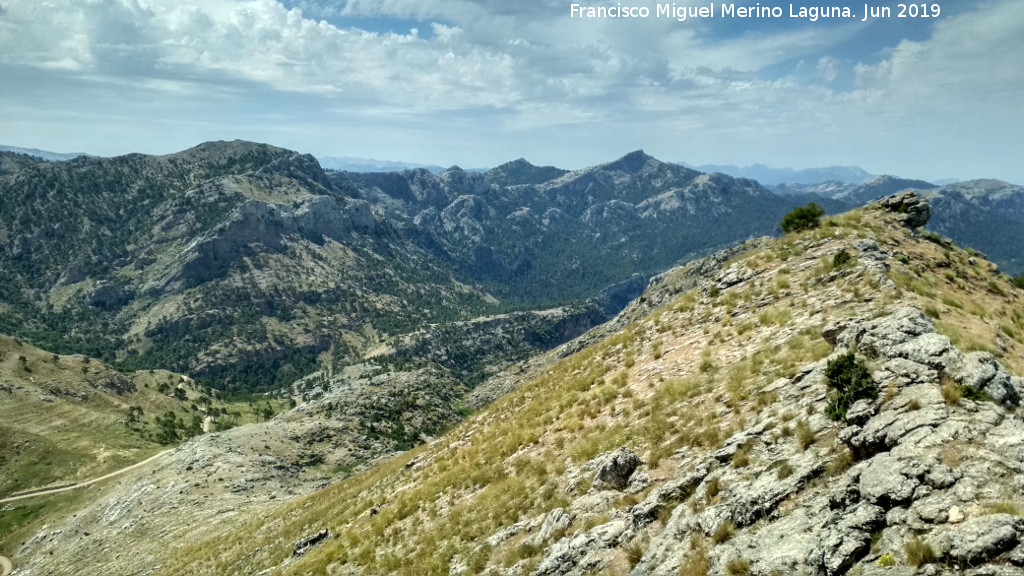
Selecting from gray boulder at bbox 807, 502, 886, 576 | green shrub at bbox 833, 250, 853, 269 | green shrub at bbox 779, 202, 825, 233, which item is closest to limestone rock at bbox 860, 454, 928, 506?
gray boulder at bbox 807, 502, 886, 576

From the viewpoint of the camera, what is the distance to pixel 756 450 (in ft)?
56.2

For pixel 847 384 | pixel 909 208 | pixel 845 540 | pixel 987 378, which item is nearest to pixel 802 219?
pixel 909 208

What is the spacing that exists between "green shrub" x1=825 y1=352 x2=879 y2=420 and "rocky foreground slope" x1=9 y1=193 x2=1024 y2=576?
19cm

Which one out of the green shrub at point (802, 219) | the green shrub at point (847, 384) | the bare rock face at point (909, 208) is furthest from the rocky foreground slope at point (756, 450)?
the green shrub at point (802, 219)

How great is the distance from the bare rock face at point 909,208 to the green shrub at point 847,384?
4007 centimetres

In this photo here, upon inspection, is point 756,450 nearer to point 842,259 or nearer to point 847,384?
point 847,384

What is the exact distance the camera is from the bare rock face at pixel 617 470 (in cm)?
2017

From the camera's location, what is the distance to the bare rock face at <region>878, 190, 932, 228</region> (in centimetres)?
4903

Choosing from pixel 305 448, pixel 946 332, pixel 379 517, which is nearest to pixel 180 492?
pixel 305 448

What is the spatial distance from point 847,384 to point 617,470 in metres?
8.72

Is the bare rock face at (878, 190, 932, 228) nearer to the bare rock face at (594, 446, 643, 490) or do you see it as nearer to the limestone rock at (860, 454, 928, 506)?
the bare rock face at (594, 446, 643, 490)

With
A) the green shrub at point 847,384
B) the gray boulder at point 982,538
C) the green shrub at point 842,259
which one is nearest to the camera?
the gray boulder at point 982,538

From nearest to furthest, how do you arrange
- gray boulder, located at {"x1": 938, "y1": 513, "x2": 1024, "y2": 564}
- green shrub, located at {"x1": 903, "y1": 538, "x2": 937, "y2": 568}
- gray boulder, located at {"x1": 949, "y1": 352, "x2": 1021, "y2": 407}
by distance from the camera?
gray boulder, located at {"x1": 938, "y1": 513, "x2": 1024, "y2": 564}
green shrub, located at {"x1": 903, "y1": 538, "x2": 937, "y2": 568}
gray boulder, located at {"x1": 949, "y1": 352, "x2": 1021, "y2": 407}

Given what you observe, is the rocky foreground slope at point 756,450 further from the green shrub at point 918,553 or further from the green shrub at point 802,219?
the green shrub at point 802,219
